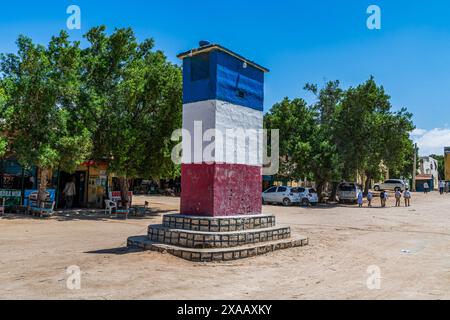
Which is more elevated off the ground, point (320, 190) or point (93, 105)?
point (93, 105)

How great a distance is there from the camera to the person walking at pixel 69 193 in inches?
819

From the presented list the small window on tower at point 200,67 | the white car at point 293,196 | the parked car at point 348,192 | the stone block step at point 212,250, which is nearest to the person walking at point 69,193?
the stone block step at point 212,250

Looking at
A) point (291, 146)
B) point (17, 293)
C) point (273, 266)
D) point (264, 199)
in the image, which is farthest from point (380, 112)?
point (17, 293)

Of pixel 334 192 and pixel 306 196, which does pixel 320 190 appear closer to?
pixel 334 192

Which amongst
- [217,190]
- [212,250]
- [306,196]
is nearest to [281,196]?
[306,196]

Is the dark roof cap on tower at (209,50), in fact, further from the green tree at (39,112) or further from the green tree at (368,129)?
the green tree at (368,129)

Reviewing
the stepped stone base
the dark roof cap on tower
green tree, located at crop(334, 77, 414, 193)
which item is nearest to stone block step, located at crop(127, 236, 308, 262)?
the stepped stone base

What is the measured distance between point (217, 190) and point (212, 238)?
1188 mm

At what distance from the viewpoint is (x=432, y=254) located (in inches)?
367

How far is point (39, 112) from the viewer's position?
1628 centimetres

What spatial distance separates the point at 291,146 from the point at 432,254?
20370mm

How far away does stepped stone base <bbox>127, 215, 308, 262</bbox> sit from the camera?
26.3 ft

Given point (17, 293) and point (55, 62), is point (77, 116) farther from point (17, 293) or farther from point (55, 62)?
point (17, 293)

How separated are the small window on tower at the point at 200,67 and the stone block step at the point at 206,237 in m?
3.80
